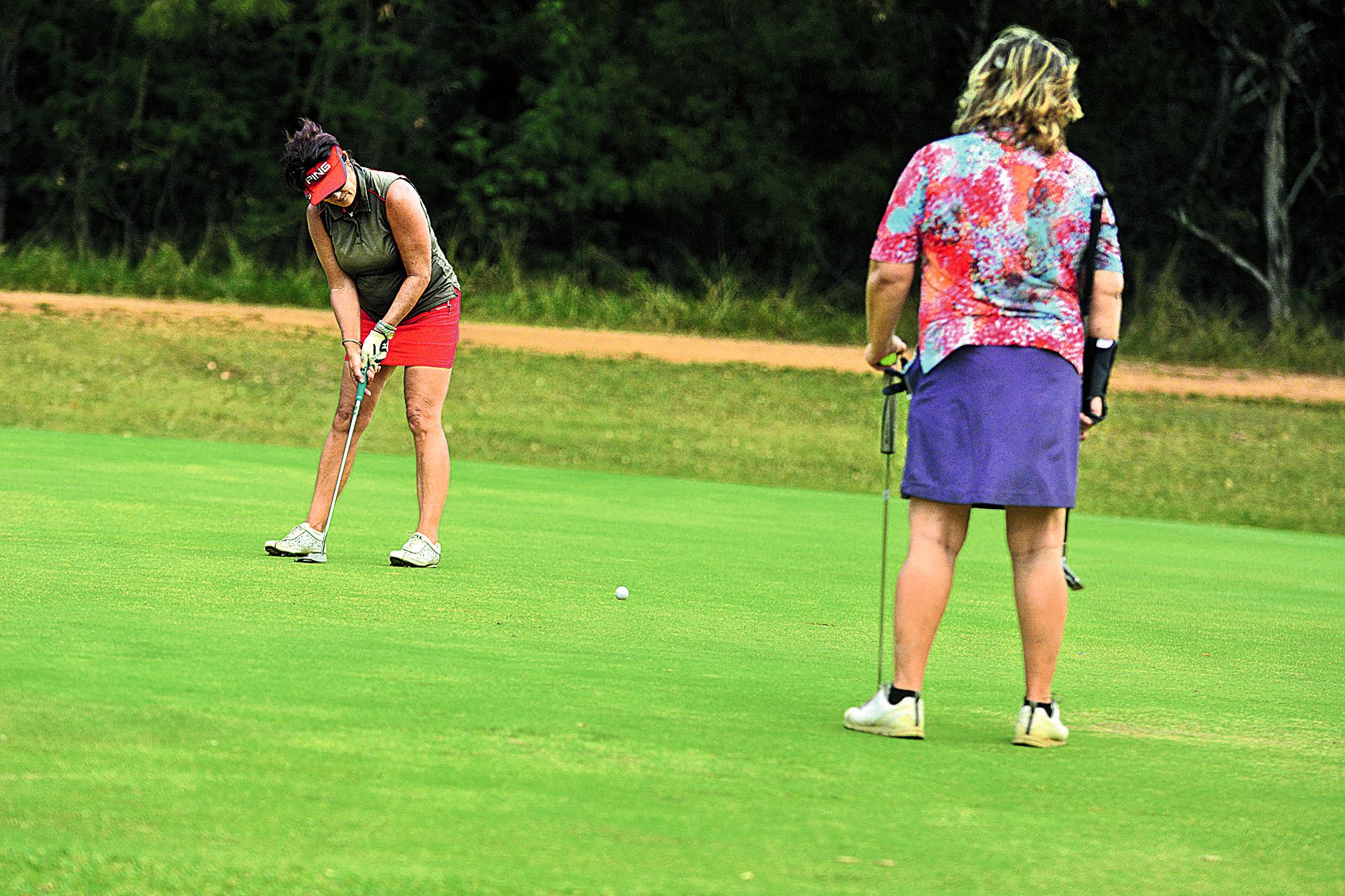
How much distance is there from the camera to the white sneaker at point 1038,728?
4.17 metres

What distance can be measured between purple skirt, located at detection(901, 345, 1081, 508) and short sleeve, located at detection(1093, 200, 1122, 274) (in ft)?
0.94

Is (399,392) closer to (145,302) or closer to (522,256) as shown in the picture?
(145,302)

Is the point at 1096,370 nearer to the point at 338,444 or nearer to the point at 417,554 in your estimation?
the point at 417,554

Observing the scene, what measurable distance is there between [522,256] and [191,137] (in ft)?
19.8

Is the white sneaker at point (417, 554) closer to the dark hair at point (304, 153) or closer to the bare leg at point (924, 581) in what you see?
the dark hair at point (304, 153)

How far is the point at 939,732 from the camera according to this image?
4.30m

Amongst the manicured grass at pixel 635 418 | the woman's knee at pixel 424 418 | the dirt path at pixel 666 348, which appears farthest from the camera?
the dirt path at pixel 666 348

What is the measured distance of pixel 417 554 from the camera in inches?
265

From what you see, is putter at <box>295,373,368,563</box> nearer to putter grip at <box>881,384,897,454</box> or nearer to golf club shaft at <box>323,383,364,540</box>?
golf club shaft at <box>323,383,364,540</box>

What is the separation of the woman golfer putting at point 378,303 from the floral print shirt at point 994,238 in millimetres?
2761

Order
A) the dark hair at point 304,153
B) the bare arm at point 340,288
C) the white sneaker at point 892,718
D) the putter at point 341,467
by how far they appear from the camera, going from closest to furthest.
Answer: the white sneaker at point 892,718
the dark hair at point 304,153
the putter at point 341,467
the bare arm at point 340,288

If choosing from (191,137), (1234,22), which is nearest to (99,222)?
(191,137)

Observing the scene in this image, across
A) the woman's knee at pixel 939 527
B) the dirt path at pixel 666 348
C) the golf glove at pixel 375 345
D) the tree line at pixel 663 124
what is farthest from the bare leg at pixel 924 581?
the tree line at pixel 663 124

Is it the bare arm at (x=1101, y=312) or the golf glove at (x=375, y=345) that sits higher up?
the bare arm at (x=1101, y=312)
